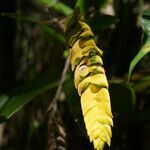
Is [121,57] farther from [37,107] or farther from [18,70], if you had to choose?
[18,70]

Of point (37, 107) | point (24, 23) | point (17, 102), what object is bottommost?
point (37, 107)

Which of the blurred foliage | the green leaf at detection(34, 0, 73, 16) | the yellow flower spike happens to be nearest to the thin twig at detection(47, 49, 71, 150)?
the blurred foliage

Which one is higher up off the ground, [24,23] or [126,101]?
[126,101]

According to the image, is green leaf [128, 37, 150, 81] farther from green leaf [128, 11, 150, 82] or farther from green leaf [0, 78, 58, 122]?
green leaf [0, 78, 58, 122]

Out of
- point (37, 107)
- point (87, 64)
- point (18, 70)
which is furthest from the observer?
point (18, 70)

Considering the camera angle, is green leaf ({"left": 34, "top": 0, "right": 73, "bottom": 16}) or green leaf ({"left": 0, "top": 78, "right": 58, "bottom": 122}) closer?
green leaf ({"left": 0, "top": 78, "right": 58, "bottom": 122})

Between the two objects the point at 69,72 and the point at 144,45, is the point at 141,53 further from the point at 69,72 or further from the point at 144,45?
the point at 69,72

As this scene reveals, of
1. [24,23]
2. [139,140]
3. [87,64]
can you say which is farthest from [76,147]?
[24,23]

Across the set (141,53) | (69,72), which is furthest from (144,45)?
(69,72)
